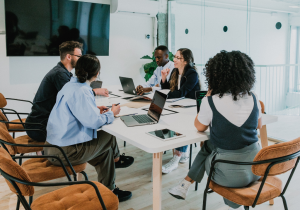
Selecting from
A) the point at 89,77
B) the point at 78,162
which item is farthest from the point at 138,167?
the point at 89,77

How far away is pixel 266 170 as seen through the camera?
1.59m

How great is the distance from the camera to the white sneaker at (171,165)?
315cm

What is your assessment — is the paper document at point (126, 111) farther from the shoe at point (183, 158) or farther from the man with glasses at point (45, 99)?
the shoe at point (183, 158)

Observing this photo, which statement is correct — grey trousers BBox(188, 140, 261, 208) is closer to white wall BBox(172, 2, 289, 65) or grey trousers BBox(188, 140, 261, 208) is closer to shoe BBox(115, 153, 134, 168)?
shoe BBox(115, 153, 134, 168)

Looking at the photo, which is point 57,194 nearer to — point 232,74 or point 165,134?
point 165,134

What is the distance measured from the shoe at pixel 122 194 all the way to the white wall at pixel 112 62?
2.93m

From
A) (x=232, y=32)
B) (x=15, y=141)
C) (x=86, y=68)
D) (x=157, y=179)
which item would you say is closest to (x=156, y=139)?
(x=157, y=179)

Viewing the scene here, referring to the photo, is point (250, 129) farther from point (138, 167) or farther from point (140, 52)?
point (140, 52)

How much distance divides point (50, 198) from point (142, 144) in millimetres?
633

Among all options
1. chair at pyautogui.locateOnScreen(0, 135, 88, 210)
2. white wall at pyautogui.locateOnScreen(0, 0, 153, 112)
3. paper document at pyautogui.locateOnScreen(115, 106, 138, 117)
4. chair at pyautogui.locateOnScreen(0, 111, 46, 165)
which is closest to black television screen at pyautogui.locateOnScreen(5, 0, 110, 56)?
white wall at pyautogui.locateOnScreen(0, 0, 153, 112)

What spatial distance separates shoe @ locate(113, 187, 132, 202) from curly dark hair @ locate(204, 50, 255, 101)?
1318 mm

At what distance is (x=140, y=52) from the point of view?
5930 millimetres

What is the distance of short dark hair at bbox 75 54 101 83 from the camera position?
2219mm

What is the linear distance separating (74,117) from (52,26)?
3.08 m
